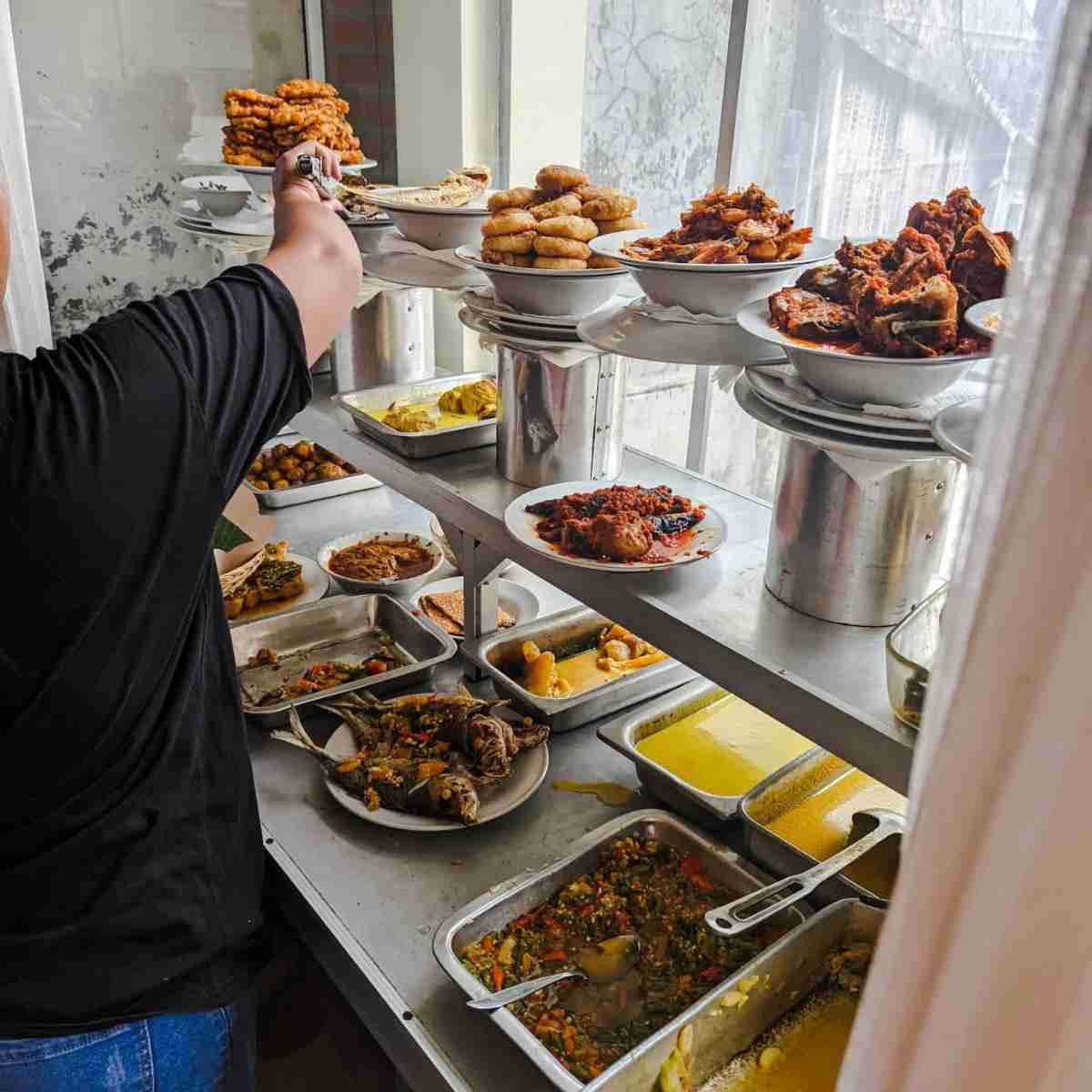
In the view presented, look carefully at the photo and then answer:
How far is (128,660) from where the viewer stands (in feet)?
3.21

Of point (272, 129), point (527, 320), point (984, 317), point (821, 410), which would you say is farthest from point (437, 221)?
point (984, 317)

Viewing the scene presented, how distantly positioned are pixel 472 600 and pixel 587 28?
4.96 feet

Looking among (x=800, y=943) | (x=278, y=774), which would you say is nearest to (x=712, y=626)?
(x=800, y=943)

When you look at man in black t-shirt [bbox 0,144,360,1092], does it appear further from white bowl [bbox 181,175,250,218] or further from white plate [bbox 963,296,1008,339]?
white bowl [bbox 181,175,250,218]

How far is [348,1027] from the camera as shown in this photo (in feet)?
5.85

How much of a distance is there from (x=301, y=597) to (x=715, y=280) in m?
1.36

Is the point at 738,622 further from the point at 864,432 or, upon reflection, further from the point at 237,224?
the point at 237,224

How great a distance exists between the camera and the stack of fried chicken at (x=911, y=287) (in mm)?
945

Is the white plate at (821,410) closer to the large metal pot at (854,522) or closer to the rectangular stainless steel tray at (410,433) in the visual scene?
the large metal pot at (854,522)

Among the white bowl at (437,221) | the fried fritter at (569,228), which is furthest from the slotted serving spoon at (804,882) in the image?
the white bowl at (437,221)

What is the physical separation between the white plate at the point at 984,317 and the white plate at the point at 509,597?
1.29 metres

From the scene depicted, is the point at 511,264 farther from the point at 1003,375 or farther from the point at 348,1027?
the point at 348,1027

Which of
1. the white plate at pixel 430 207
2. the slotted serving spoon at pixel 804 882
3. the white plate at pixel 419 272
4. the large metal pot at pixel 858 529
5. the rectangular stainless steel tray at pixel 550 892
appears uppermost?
the white plate at pixel 430 207

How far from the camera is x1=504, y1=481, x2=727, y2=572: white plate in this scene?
1181 mm
